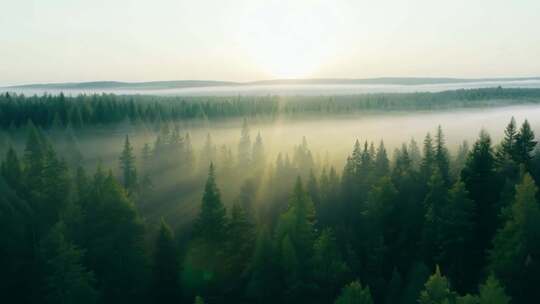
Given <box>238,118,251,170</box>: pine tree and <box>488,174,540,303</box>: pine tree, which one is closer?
<box>488,174,540,303</box>: pine tree

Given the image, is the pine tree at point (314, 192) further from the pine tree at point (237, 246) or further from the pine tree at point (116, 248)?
the pine tree at point (116, 248)

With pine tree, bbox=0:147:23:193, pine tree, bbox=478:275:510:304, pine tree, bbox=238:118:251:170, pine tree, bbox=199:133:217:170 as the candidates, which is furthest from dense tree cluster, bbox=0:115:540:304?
pine tree, bbox=238:118:251:170

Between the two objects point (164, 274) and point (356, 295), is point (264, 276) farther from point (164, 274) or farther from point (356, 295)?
point (356, 295)

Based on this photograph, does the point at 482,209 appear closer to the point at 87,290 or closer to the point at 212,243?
the point at 212,243

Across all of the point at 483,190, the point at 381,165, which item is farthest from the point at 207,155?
the point at 483,190

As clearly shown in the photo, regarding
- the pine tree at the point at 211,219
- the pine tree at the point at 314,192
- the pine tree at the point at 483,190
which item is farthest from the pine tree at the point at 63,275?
the pine tree at the point at 483,190

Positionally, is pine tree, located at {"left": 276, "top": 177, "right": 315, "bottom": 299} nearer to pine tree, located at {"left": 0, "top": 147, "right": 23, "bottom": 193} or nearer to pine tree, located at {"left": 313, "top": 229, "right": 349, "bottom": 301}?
pine tree, located at {"left": 313, "top": 229, "right": 349, "bottom": 301}
